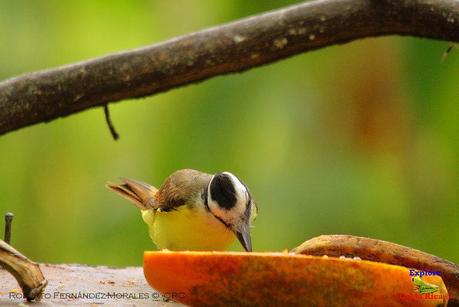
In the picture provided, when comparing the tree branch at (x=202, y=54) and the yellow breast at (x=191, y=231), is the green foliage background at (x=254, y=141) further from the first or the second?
the tree branch at (x=202, y=54)

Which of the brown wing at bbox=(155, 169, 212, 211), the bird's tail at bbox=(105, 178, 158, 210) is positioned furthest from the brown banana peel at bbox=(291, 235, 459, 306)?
the bird's tail at bbox=(105, 178, 158, 210)

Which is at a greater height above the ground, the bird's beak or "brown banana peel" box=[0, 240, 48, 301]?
"brown banana peel" box=[0, 240, 48, 301]

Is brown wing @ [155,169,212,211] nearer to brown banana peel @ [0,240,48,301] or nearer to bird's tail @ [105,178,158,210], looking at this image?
bird's tail @ [105,178,158,210]

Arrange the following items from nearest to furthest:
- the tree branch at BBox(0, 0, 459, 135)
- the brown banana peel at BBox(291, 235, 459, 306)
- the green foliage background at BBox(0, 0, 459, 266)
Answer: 1. the brown banana peel at BBox(291, 235, 459, 306)
2. the tree branch at BBox(0, 0, 459, 135)
3. the green foliage background at BBox(0, 0, 459, 266)

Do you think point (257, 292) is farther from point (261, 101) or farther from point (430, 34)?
point (261, 101)

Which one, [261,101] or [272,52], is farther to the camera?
[261,101]

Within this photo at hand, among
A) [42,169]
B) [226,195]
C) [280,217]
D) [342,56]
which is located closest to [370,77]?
[342,56]

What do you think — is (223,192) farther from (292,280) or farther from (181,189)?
(292,280)

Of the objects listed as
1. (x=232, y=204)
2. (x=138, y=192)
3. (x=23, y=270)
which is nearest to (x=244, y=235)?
(x=232, y=204)
